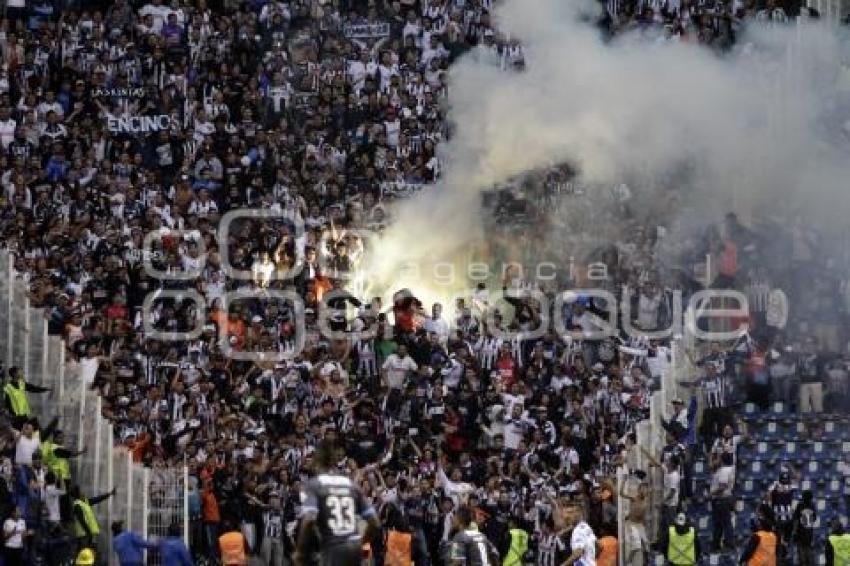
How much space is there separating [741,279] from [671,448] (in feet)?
12.6

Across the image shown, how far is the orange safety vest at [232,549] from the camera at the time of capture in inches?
1096

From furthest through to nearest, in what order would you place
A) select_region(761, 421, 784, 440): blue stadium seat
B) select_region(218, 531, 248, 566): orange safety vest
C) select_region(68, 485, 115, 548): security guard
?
select_region(761, 421, 784, 440): blue stadium seat
select_region(68, 485, 115, 548): security guard
select_region(218, 531, 248, 566): orange safety vest

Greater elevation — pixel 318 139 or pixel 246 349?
pixel 318 139

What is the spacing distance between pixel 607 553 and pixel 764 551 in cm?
168

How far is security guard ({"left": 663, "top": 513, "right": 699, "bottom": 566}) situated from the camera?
28266 millimetres

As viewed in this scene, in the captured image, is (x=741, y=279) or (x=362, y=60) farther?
(x=362, y=60)

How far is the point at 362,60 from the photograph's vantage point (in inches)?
1471

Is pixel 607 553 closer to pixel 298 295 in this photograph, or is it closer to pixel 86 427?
pixel 86 427

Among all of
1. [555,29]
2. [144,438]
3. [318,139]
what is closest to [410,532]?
[144,438]

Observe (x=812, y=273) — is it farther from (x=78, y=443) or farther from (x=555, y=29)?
(x=78, y=443)

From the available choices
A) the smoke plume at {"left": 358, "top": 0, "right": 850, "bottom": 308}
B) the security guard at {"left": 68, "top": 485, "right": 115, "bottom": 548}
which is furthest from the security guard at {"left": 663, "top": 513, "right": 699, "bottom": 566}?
the smoke plume at {"left": 358, "top": 0, "right": 850, "bottom": 308}

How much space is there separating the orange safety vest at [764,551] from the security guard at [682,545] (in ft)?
2.00

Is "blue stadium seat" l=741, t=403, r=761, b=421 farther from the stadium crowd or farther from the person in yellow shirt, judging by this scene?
the person in yellow shirt

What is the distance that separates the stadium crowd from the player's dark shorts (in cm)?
672
